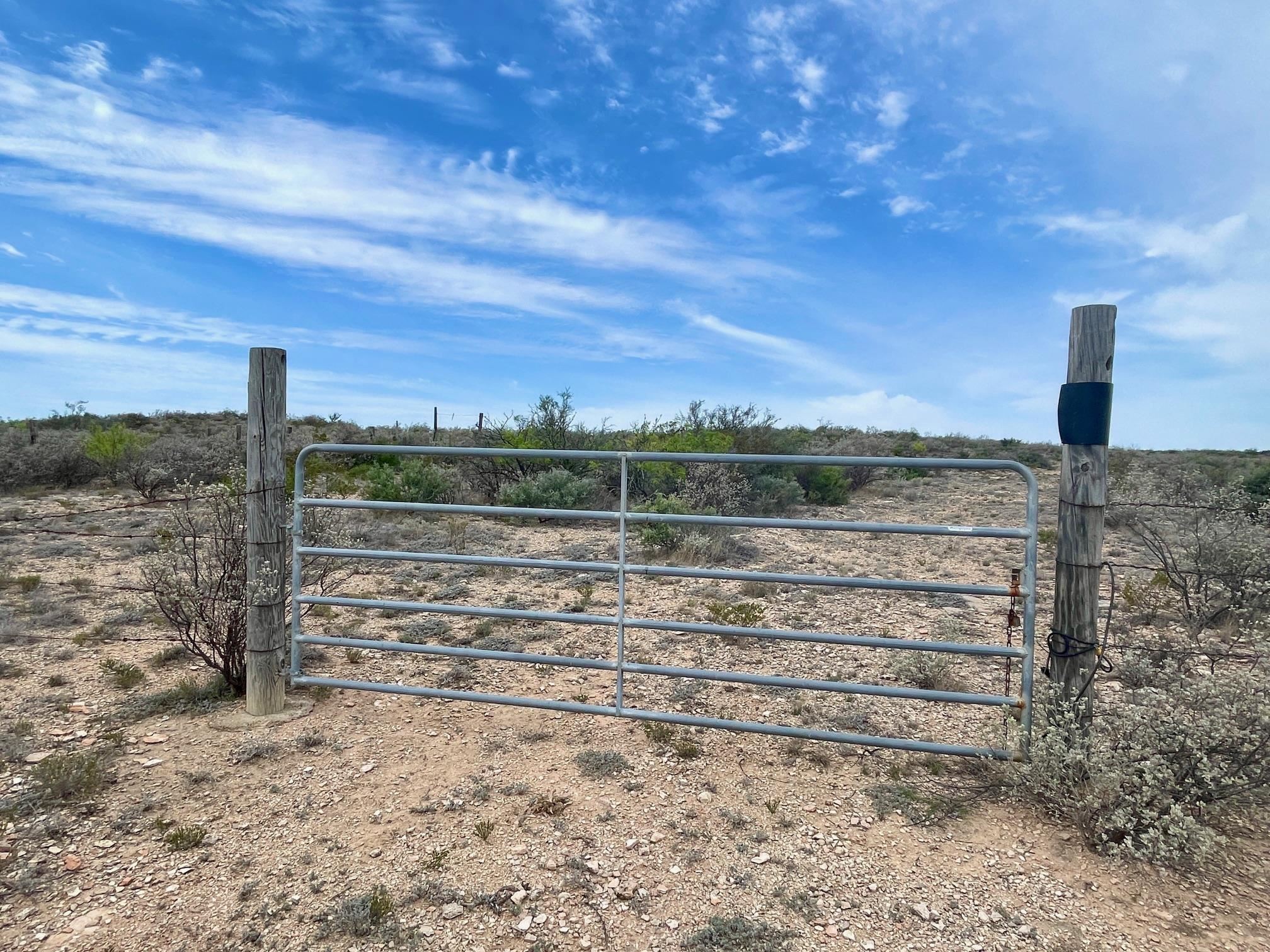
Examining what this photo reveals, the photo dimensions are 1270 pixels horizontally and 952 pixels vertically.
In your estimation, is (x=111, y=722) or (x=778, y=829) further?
(x=111, y=722)

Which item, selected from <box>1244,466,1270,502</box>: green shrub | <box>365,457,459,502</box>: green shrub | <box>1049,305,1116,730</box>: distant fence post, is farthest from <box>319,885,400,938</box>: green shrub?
<box>1244,466,1270,502</box>: green shrub

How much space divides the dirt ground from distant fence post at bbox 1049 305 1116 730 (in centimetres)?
53

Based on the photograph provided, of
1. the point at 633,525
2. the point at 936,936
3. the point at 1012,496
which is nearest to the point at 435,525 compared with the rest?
the point at 633,525

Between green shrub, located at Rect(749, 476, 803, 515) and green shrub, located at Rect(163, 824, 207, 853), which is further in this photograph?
green shrub, located at Rect(749, 476, 803, 515)

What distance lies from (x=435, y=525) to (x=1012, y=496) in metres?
12.8

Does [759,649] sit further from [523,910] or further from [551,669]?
[523,910]

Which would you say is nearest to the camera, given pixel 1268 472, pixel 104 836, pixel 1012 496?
pixel 104 836

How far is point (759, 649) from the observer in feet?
20.4

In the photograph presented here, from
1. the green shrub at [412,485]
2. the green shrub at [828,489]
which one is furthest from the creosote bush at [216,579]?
the green shrub at [828,489]

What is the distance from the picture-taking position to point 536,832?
336 cm

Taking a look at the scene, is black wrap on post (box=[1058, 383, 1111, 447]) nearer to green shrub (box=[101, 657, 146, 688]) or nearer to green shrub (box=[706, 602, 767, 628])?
green shrub (box=[706, 602, 767, 628])

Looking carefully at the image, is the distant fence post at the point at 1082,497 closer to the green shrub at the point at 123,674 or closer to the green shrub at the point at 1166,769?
the green shrub at the point at 1166,769

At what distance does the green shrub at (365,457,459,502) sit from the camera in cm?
1323

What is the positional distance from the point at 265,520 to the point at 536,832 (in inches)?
105
